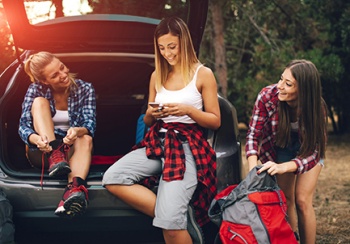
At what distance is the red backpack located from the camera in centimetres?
276

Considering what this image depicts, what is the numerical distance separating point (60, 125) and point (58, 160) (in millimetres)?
535

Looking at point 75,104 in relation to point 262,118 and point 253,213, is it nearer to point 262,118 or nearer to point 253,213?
point 262,118

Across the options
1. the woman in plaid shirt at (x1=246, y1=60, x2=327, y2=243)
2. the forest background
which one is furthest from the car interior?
the forest background

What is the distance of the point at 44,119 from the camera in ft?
10.9

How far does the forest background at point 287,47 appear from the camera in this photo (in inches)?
376

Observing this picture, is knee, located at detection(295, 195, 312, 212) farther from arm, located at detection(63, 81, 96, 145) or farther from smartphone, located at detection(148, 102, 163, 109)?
arm, located at detection(63, 81, 96, 145)

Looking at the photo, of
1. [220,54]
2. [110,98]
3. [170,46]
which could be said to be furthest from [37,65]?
[220,54]

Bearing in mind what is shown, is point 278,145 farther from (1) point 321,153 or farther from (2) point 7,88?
(2) point 7,88

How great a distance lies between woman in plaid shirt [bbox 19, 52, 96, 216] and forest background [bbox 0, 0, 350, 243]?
3.73 m

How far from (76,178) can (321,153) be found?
1.40 meters

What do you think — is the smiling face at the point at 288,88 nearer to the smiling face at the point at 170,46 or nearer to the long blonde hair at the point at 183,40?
the long blonde hair at the point at 183,40

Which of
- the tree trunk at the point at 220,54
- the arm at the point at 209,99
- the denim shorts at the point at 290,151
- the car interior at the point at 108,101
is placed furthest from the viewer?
the tree trunk at the point at 220,54

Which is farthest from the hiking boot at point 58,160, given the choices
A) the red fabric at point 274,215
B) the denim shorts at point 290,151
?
the denim shorts at point 290,151

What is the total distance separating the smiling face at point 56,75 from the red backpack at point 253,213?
125cm
